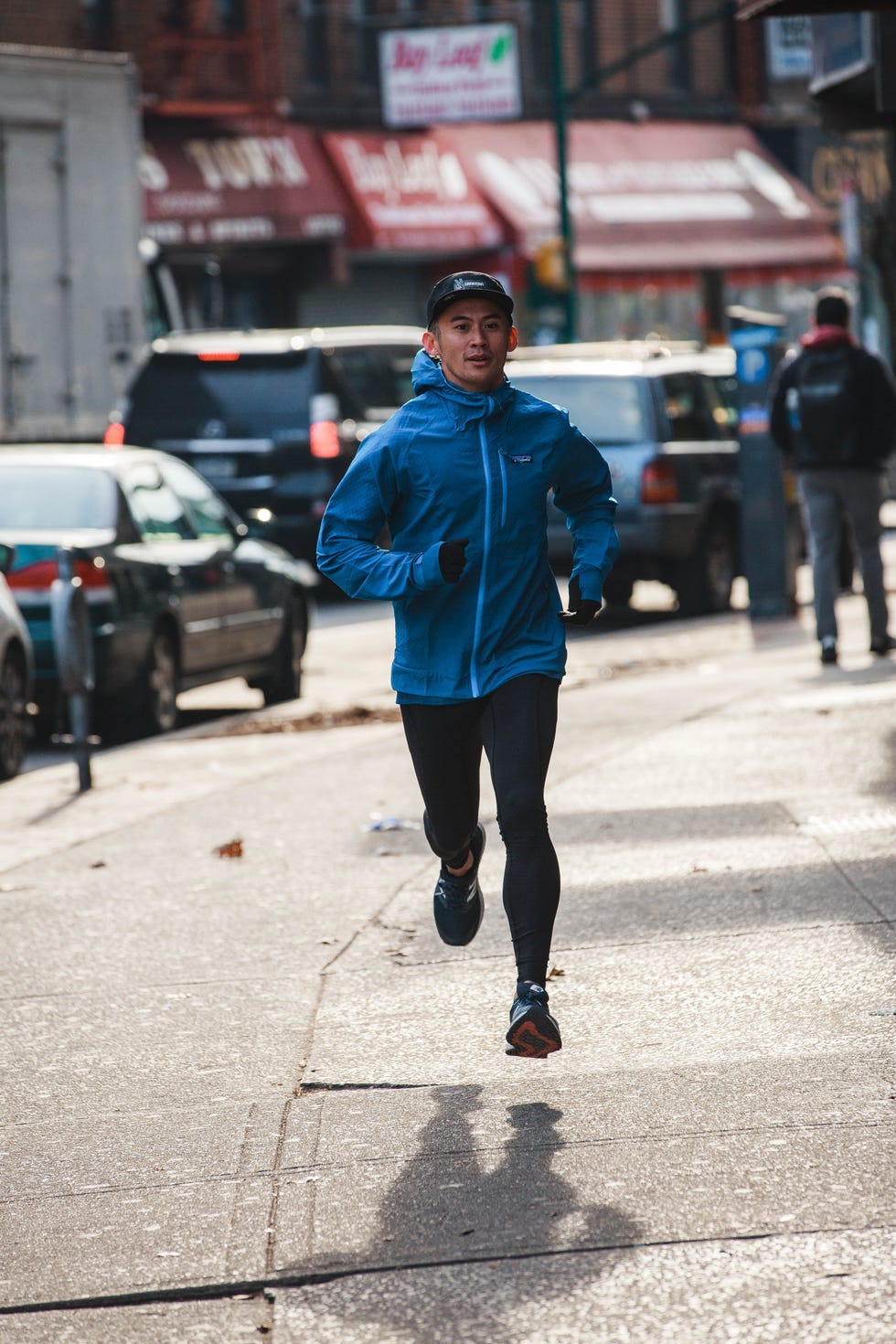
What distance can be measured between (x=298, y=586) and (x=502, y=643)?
29.3 feet

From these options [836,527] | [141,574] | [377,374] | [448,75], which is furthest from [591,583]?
[448,75]

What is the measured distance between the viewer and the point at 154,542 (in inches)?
493

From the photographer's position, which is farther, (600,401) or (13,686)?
(600,401)

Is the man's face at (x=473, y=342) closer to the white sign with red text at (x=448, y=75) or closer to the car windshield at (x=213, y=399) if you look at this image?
the car windshield at (x=213, y=399)

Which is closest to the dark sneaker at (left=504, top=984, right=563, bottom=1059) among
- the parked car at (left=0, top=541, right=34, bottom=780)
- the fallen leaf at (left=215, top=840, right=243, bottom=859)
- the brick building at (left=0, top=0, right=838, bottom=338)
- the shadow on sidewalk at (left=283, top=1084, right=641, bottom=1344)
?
the shadow on sidewalk at (left=283, top=1084, right=641, bottom=1344)

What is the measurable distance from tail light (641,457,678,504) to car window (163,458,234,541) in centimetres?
410

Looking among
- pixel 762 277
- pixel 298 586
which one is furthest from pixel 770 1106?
pixel 762 277

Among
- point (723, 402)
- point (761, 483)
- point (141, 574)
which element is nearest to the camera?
point (141, 574)

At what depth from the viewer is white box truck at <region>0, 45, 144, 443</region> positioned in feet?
64.8

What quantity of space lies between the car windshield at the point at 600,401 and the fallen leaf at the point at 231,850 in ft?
29.4

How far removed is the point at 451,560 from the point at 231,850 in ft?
11.6

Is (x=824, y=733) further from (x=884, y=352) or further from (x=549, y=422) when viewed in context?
(x=884, y=352)

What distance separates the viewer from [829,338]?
12.4 meters

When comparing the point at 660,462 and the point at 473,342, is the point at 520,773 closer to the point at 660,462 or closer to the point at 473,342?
the point at 473,342
